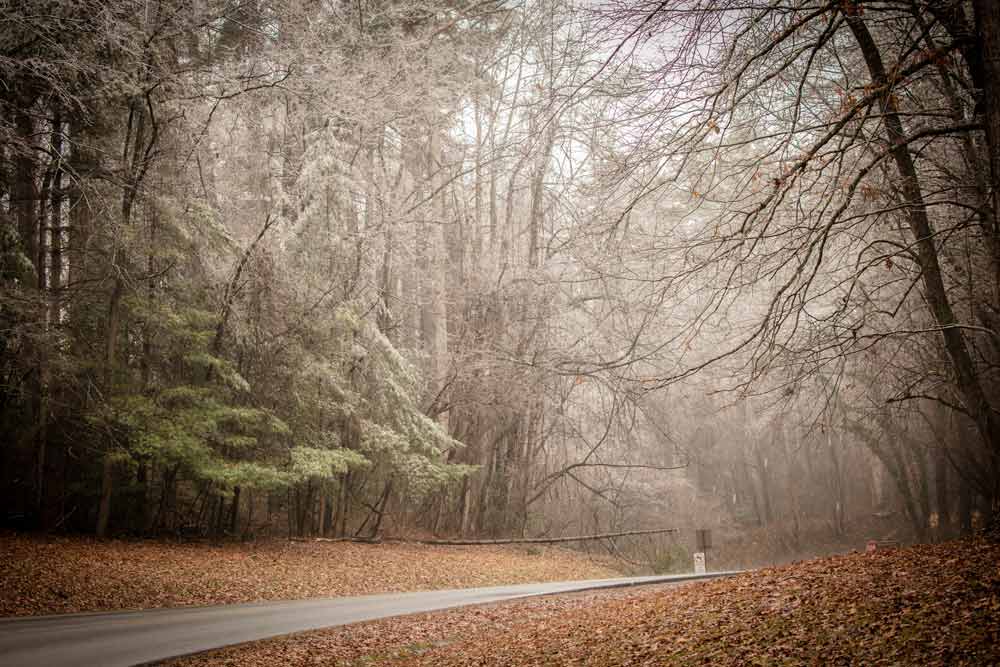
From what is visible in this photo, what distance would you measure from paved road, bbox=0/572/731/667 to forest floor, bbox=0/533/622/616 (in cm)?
78

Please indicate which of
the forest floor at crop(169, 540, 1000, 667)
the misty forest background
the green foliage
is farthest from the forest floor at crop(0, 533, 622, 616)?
the forest floor at crop(169, 540, 1000, 667)

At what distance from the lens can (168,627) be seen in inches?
333

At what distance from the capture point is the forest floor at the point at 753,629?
4250 mm

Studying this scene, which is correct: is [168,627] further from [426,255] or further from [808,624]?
[426,255]

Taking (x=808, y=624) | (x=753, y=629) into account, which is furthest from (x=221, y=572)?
(x=808, y=624)

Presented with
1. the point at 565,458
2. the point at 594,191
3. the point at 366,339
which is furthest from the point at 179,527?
the point at 594,191

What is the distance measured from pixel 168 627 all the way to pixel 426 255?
1400 centimetres

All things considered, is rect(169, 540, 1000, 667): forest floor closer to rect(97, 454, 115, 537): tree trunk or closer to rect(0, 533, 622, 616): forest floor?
rect(0, 533, 622, 616): forest floor

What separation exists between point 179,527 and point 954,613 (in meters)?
16.0

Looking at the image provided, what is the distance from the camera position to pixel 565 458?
23.3 m

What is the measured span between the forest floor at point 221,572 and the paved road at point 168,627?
782 millimetres

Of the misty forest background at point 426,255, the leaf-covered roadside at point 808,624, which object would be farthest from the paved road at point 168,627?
the misty forest background at point 426,255

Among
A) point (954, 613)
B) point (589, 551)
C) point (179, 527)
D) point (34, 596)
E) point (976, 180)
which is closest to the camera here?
point (954, 613)

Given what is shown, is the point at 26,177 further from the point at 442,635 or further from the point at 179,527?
the point at 442,635
